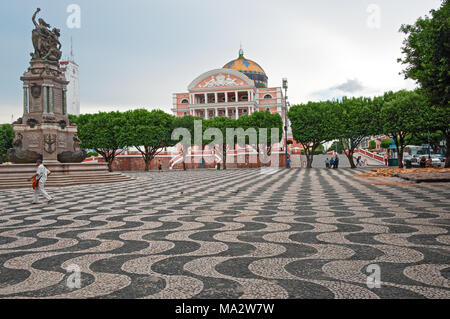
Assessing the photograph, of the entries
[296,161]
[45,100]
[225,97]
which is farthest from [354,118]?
[225,97]

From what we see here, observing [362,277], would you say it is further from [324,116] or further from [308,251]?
[324,116]

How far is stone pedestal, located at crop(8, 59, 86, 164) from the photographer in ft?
68.9

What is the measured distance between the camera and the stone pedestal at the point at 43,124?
21016 millimetres

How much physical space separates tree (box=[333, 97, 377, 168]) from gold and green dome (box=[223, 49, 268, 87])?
5850 centimetres

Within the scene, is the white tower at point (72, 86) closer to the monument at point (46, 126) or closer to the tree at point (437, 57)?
the monument at point (46, 126)

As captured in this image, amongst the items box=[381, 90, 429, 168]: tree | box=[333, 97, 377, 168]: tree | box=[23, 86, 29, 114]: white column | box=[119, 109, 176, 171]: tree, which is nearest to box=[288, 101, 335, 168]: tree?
box=[333, 97, 377, 168]: tree

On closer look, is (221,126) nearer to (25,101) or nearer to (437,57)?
(25,101)

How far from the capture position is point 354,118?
3659 centimetres

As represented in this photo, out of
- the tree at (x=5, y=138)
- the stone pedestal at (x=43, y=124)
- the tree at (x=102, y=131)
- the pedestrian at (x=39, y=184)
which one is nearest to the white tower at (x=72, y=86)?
the tree at (x=5, y=138)

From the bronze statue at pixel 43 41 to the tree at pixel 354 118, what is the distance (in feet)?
89.1

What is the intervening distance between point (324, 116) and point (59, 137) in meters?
27.2

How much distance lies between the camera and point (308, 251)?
15.4ft

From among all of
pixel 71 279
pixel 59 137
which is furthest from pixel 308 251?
pixel 59 137

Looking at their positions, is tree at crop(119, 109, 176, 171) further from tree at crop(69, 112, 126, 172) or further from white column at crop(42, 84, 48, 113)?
white column at crop(42, 84, 48, 113)
